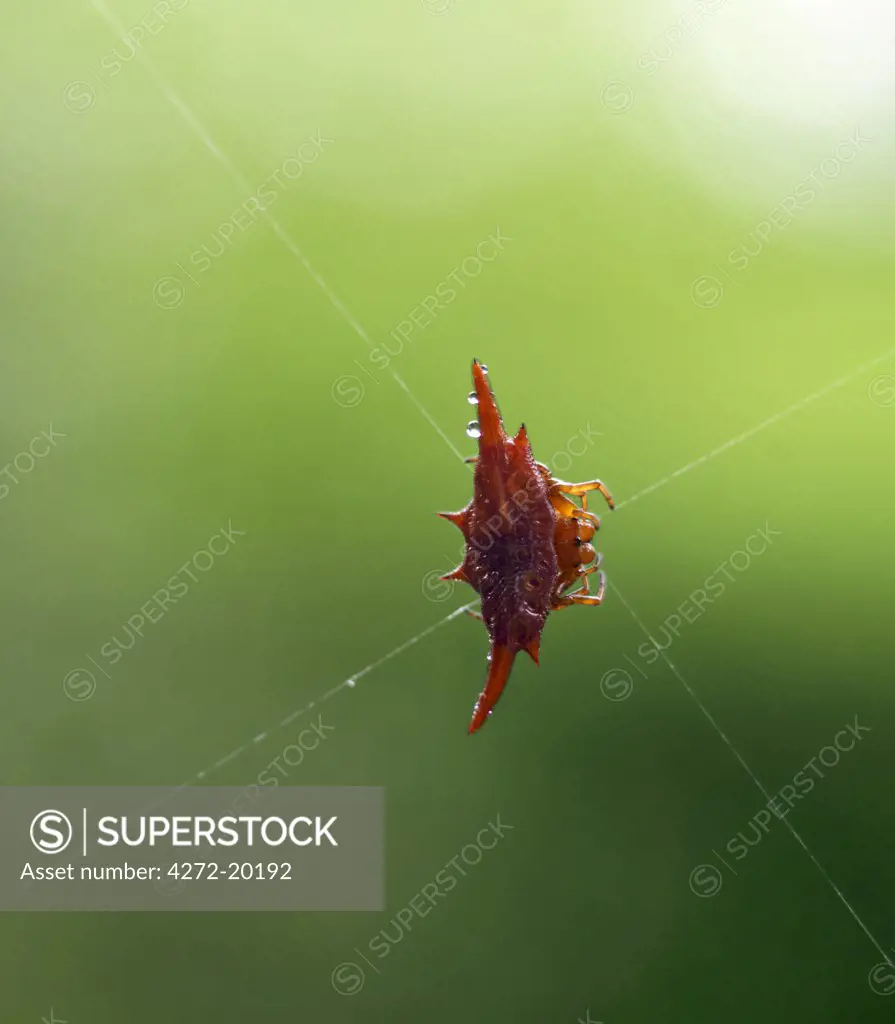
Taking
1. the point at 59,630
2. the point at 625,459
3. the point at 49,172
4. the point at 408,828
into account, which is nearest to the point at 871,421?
the point at 625,459

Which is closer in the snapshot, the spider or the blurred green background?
the spider

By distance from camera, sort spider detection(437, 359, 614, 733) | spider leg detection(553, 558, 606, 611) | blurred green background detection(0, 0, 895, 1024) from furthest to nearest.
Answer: blurred green background detection(0, 0, 895, 1024), spider leg detection(553, 558, 606, 611), spider detection(437, 359, 614, 733)

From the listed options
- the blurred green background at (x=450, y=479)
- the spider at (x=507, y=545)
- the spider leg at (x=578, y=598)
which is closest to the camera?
the spider at (x=507, y=545)

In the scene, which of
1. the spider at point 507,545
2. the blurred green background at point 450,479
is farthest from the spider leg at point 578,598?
the blurred green background at point 450,479

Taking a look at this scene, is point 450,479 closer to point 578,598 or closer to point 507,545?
point 578,598

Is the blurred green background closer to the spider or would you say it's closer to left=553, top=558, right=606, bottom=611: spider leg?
left=553, top=558, right=606, bottom=611: spider leg

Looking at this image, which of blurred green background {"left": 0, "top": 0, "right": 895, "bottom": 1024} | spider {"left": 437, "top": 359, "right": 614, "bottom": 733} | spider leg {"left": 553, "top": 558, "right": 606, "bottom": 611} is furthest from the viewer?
blurred green background {"left": 0, "top": 0, "right": 895, "bottom": 1024}

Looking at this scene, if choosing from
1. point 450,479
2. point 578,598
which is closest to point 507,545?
point 578,598

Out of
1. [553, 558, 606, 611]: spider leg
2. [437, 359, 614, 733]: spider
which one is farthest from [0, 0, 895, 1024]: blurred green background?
[437, 359, 614, 733]: spider

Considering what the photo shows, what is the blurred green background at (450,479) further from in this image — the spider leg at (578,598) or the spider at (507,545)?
the spider at (507,545)

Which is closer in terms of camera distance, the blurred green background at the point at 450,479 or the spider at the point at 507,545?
the spider at the point at 507,545
